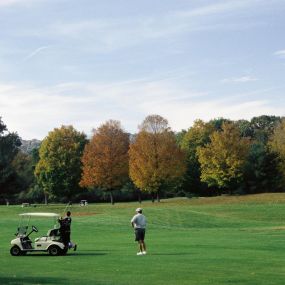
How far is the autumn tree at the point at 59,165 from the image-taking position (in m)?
95.3

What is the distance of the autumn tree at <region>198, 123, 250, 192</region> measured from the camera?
90.1 m

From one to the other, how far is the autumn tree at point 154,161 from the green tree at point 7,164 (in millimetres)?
18196

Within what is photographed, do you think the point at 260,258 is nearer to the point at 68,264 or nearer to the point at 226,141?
the point at 68,264

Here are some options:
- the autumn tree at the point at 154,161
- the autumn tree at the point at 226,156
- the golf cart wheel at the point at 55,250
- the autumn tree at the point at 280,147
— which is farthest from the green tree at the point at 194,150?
the golf cart wheel at the point at 55,250

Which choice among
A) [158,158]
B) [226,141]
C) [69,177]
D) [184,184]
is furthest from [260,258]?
[184,184]

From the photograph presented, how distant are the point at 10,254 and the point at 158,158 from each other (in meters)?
56.6

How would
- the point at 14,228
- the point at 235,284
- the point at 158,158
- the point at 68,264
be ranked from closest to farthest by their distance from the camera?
the point at 235,284, the point at 68,264, the point at 14,228, the point at 158,158

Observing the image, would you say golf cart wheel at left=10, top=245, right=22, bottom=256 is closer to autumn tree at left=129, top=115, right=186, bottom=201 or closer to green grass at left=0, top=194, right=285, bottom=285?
green grass at left=0, top=194, right=285, bottom=285

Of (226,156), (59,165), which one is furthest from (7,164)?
(226,156)

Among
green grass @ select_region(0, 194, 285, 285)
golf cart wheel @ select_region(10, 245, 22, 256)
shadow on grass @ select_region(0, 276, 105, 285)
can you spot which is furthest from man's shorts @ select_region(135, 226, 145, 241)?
shadow on grass @ select_region(0, 276, 105, 285)

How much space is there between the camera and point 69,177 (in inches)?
3752

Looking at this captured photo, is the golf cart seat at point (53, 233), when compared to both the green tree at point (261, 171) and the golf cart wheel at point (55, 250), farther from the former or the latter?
the green tree at point (261, 171)

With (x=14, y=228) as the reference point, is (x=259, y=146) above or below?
above

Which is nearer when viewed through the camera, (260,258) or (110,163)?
(260,258)
